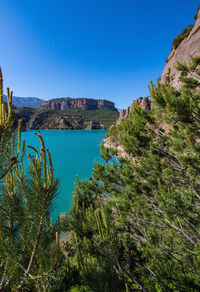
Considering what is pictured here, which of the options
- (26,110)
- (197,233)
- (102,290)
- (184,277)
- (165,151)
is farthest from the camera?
(26,110)

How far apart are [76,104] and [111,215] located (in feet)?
609

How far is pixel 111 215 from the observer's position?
3.37m

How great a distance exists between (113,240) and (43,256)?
3.51 ft

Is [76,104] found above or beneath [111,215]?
above

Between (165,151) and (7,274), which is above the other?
(165,151)

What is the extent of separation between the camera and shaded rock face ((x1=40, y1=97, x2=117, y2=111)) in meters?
175

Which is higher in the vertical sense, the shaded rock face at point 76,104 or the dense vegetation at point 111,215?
the shaded rock face at point 76,104

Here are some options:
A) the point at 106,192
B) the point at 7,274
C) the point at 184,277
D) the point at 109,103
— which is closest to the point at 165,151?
the point at 106,192

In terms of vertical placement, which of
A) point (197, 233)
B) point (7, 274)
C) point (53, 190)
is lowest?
point (197, 233)

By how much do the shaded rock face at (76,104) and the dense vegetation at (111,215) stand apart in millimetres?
A: 176444

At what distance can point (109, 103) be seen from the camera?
191m

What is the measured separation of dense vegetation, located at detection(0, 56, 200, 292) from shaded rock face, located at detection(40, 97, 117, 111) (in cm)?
17644

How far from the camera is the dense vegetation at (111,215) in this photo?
3.35 feet

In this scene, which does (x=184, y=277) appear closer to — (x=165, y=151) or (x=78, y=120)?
(x=165, y=151)
